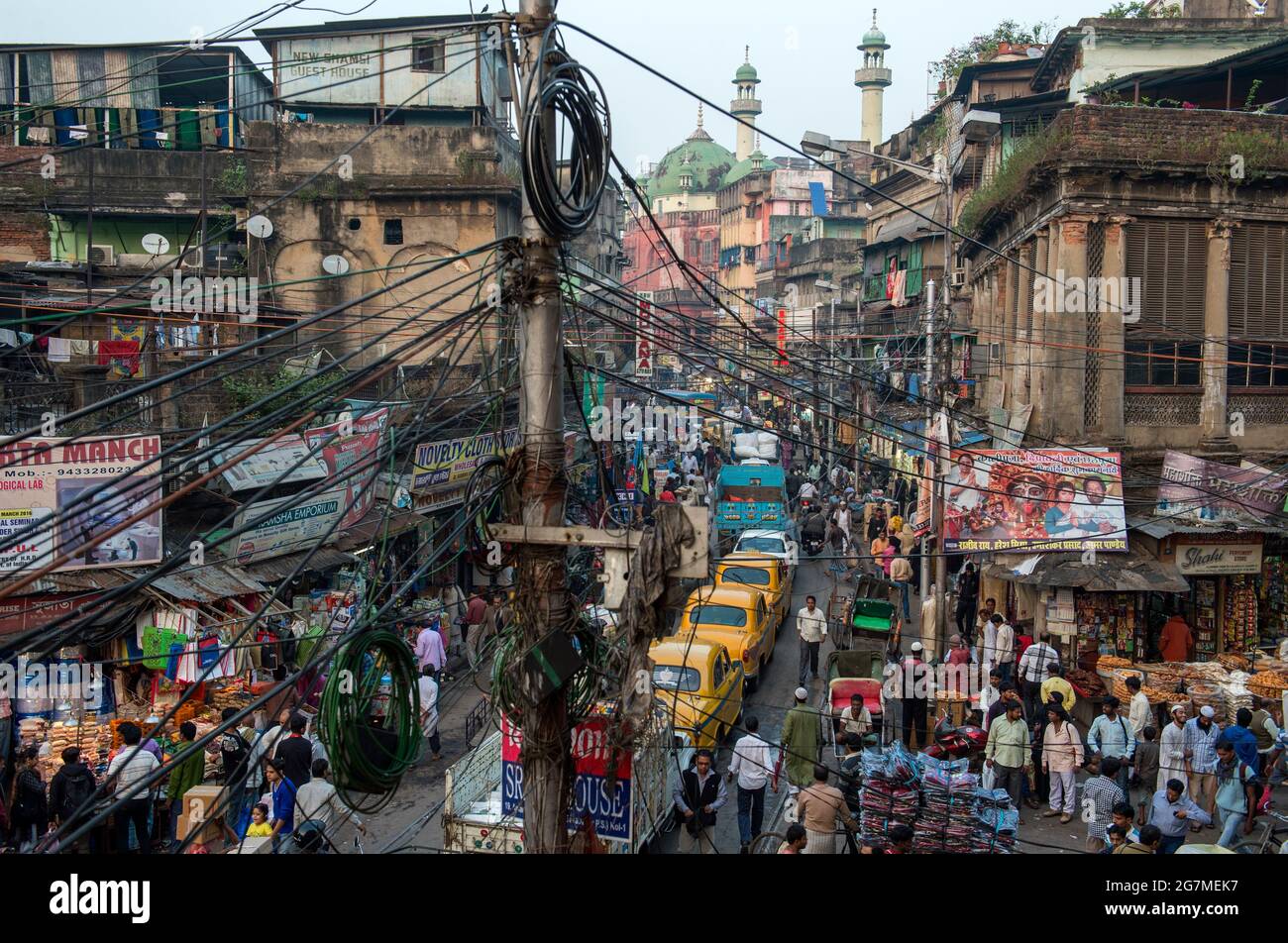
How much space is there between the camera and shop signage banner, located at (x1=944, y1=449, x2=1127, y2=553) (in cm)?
1741

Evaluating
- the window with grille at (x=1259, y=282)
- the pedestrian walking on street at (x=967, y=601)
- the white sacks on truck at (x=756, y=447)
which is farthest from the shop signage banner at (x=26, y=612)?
the white sacks on truck at (x=756, y=447)

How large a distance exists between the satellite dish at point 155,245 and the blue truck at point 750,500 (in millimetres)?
15297

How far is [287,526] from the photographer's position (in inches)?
711

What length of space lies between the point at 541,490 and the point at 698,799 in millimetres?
5770

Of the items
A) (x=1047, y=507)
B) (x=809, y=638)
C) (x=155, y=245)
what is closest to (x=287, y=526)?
(x=809, y=638)

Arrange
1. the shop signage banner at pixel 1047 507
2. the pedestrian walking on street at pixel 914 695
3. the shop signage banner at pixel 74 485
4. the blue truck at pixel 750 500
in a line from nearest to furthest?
the shop signage banner at pixel 74 485, the pedestrian walking on street at pixel 914 695, the shop signage banner at pixel 1047 507, the blue truck at pixel 750 500

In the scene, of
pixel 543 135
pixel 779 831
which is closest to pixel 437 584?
pixel 779 831

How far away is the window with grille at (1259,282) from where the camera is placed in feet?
68.2

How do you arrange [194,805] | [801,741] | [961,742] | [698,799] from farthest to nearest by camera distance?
[961,742] → [801,741] → [698,799] → [194,805]

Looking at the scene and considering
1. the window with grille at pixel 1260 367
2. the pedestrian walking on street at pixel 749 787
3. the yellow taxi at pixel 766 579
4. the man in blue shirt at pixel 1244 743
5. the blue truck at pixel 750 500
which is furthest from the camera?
the blue truck at pixel 750 500

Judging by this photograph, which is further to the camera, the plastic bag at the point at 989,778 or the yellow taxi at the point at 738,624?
the yellow taxi at the point at 738,624

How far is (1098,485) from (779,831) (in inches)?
337

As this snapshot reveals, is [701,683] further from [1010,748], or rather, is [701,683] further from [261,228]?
[261,228]

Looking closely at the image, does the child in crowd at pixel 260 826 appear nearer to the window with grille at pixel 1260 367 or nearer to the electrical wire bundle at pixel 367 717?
the electrical wire bundle at pixel 367 717
